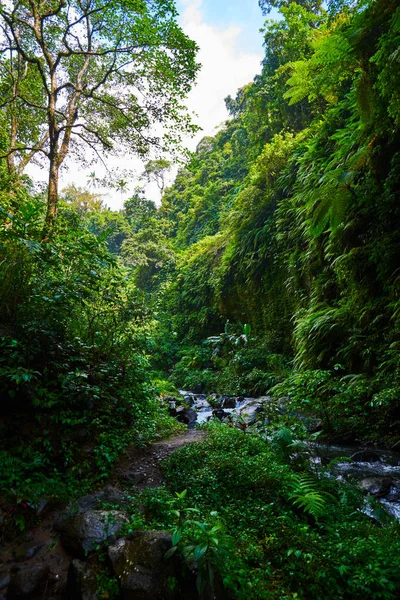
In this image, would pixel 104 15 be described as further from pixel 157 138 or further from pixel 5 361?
pixel 5 361

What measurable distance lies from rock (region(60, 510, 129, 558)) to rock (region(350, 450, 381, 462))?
10.8ft

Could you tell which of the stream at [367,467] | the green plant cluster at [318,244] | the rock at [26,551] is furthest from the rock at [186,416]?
the rock at [26,551]

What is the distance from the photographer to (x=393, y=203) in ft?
19.7

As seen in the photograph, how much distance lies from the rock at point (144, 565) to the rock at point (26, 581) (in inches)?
19.3

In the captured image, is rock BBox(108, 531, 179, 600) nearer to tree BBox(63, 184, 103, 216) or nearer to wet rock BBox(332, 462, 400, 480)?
wet rock BBox(332, 462, 400, 480)

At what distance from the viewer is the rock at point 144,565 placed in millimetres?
2002

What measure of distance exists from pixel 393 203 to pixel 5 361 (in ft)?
21.7

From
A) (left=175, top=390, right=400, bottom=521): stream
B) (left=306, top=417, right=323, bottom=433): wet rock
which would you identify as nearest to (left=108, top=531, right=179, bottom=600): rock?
(left=175, top=390, right=400, bottom=521): stream

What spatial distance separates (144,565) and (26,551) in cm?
100

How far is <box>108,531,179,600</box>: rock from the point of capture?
78.8 inches

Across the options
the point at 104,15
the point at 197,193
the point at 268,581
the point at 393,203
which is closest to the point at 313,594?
the point at 268,581

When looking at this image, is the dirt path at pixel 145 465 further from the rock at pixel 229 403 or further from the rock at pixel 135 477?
the rock at pixel 229 403

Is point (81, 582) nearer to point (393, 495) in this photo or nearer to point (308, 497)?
point (308, 497)

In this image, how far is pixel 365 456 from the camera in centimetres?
445
